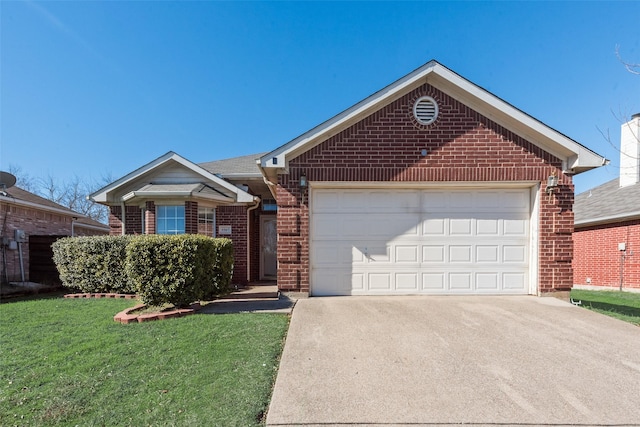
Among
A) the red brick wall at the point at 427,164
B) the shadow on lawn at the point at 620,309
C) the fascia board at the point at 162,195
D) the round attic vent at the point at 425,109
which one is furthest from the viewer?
the fascia board at the point at 162,195

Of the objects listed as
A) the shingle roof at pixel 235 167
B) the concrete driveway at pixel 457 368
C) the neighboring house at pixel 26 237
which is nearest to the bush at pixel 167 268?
the concrete driveway at pixel 457 368

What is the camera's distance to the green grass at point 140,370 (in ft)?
9.15

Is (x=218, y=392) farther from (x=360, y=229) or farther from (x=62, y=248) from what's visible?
(x=62, y=248)

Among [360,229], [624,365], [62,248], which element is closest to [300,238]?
[360,229]

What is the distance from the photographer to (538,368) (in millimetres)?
3635

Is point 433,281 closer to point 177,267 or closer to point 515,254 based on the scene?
point 515,254

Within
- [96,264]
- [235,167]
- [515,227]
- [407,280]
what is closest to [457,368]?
[407,280]

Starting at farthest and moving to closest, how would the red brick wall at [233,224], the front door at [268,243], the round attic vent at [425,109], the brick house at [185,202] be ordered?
1. the front door at [268,243]
2. the red brick wall at [233,224]
3. the brick house at [185,202]
4. the round attic vent at [425,109]

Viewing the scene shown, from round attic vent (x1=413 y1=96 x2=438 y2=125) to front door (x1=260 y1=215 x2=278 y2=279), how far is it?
676cm

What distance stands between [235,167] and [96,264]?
5461 mm

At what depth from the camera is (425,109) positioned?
6953 millimetres

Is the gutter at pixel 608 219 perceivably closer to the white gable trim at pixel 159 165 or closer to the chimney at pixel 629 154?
the chimney at pixel 629 154

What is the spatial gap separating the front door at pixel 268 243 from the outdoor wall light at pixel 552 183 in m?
8.50

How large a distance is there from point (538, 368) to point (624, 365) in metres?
1.11
